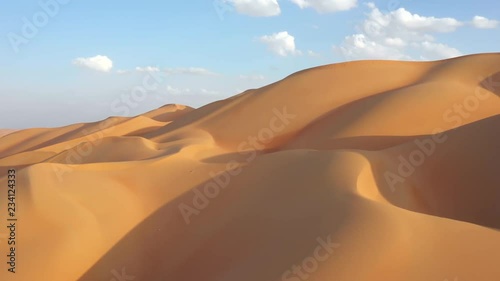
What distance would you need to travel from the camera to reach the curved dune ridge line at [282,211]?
460 cm

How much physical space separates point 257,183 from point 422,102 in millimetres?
6670

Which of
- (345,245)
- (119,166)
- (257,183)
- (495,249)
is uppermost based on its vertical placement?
(119,166)

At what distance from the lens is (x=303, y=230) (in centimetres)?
531

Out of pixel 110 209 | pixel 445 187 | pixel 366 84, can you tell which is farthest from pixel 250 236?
pixel 366 84

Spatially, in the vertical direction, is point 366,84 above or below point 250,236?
above

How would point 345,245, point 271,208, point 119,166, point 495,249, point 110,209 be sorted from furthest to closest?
point 119,166 < point 110,209 < point 271,208 < point 345,245 < point 495,249

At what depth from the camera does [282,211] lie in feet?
19.9

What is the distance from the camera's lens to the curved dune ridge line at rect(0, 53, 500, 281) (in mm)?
4598

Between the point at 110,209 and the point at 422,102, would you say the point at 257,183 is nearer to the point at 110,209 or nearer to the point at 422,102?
the point at 110,209

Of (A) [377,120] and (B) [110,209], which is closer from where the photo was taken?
(B) [110,209]

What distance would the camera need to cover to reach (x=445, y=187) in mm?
7309

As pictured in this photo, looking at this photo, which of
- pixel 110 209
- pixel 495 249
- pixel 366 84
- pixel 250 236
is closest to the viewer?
pixel 495 249

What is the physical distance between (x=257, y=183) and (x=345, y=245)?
113 inches

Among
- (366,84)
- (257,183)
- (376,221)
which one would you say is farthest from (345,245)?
(366,84)
